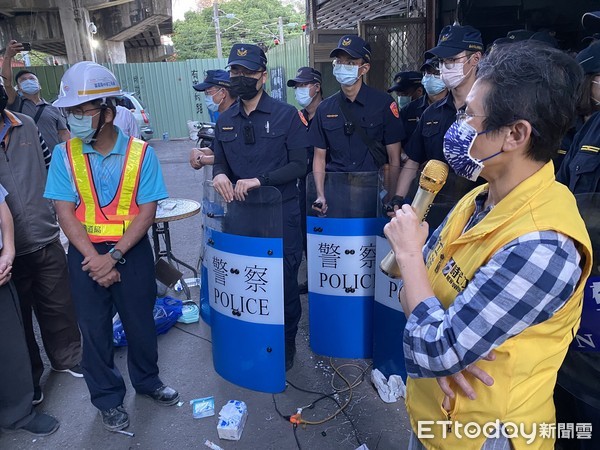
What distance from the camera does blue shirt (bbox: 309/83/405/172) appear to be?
3314 mm

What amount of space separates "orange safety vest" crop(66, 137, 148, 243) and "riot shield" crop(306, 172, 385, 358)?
1.03m

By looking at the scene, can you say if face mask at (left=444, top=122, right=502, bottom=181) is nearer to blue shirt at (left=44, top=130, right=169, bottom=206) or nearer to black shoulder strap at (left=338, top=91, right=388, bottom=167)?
blue shirt at (left=44, top=130, right=169, bottom=206)

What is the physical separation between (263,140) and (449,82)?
3.91ft

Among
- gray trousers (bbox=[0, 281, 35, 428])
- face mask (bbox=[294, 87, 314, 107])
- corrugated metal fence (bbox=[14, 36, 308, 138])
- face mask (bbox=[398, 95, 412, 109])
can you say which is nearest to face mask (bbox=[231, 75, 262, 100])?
gray trousers (bbox=[0, 281, 35, 428])

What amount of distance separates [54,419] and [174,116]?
46.0 feet

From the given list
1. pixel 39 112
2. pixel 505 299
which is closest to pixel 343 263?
pixel 505 299

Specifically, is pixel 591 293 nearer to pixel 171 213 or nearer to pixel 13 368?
pixel 13 368

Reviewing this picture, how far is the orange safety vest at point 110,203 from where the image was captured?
7.68 ft

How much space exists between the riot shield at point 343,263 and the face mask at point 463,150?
1.51m

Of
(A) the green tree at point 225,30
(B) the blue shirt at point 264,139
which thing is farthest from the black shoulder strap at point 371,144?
(A) the green tree at point 225,30

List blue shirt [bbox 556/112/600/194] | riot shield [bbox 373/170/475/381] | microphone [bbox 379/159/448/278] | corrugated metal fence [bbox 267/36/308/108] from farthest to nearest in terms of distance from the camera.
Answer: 1. corrugated metal fence [bbox 267/36/308/108]
2. riot shield [bbox 373/170/475/381]
3. blue shirt [bbox 556/112/600/194]
4. microphone [bbox 379/159/448/278]

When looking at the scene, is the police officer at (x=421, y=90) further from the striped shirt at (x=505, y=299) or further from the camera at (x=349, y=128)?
the striped shirt at (x=505, y=299)

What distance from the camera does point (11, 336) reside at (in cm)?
246

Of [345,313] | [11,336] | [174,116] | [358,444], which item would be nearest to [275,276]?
[345,313]
